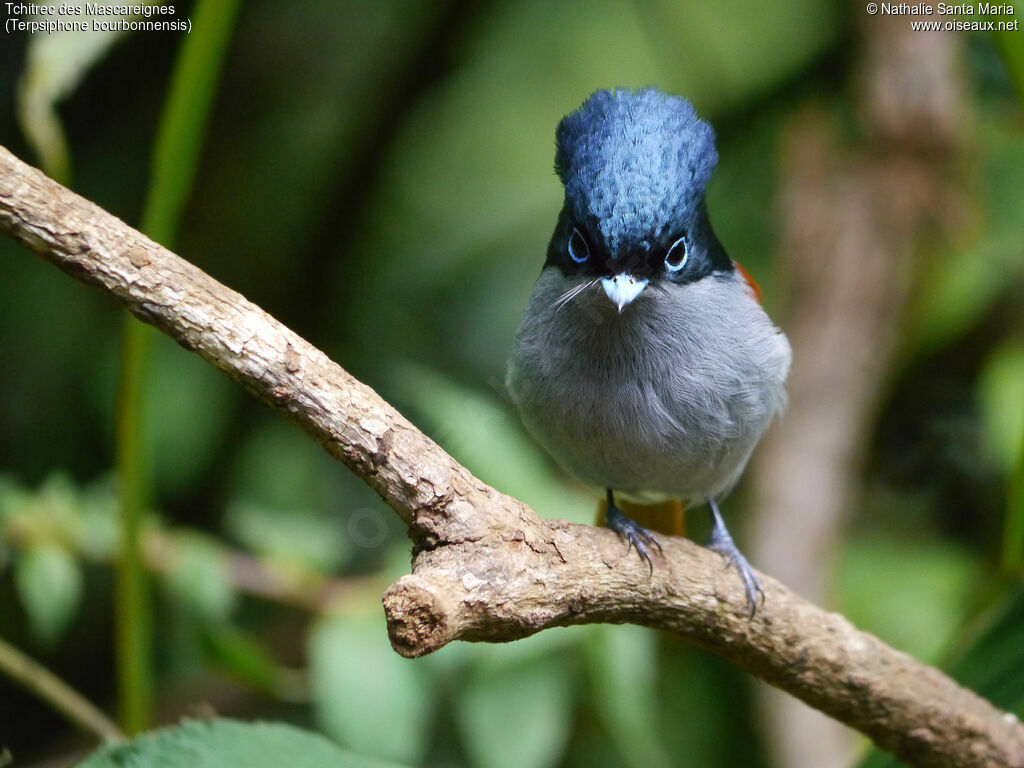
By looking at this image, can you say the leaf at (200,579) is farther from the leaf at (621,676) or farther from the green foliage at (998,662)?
the green foliage at (998,662)

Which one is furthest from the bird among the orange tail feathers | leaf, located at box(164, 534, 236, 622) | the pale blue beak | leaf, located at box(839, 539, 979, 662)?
leaf, located at box(839, 539, 979, 662)

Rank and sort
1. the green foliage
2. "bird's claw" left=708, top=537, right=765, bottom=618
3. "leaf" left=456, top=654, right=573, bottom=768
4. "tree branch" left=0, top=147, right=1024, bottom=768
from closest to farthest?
"tree branch" left=0, top=147, right=1024, bottom=768 → "bird's claw" left=708, top=537, right=765, bottom=618 → the green foliage → "leaf" left=456, top=654, right=573, bottom=768

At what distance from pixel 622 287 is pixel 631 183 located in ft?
0.68

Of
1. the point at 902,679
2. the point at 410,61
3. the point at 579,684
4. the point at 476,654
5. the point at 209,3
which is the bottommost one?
the point at 579,684

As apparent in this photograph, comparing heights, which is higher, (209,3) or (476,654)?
(209,3)

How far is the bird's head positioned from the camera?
2.00 meters

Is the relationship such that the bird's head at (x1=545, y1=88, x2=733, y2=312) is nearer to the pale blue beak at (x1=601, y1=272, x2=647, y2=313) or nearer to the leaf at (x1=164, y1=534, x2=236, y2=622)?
the pale blue beak at (x1=601, y1=272, x2=647, y2=313)

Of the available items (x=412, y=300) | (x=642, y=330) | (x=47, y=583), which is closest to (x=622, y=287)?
(x=642, y=330)

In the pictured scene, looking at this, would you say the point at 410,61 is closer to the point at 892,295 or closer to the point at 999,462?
the point at 892,295

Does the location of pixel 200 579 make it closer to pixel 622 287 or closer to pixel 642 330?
pixel 642 330

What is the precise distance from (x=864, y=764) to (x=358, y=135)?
3.40m

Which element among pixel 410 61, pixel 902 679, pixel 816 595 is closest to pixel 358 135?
pixel 410 61

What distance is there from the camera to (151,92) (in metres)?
4.25

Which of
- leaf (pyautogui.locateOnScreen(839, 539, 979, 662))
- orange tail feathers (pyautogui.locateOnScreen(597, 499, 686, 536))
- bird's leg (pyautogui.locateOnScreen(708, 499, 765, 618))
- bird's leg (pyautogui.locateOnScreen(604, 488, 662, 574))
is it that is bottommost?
leaf (pyautogui.locateOnScreen(839, 539, 979, 662))
